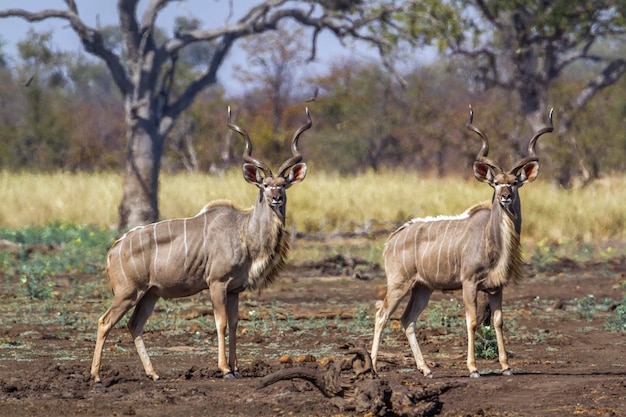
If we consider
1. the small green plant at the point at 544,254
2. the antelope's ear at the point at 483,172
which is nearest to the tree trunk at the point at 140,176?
the small green plant at the point at 544,254

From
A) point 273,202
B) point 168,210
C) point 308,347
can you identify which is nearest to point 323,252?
point 168,210

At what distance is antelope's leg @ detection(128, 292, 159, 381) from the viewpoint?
7.27 metres

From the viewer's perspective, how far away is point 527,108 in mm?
23875

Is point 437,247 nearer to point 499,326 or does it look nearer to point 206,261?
point 499,326

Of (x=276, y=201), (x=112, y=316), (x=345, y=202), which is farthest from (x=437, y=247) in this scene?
(x=345, y=202)

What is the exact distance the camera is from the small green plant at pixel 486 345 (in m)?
8.02

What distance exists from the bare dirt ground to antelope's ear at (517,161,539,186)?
1234mm

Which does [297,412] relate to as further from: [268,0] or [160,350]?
[268,0]

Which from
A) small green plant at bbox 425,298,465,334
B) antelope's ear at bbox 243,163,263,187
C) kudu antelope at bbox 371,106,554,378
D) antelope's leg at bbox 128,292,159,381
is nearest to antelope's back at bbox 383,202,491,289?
kudu antelope at bbox 371,106,554,378

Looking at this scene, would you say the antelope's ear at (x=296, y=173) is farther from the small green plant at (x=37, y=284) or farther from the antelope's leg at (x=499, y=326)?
the small green plant at (x=37, y=284)

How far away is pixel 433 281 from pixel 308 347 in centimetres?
162

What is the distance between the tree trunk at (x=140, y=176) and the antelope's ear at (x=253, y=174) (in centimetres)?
1109

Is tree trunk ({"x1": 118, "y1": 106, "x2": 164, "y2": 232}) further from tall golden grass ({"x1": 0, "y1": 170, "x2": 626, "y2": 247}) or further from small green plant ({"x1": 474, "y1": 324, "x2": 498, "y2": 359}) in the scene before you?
small green plant ({"x1": 474, "y1": 324, "x2": 498, "y2": 359})

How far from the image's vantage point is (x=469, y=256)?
7262 mm
